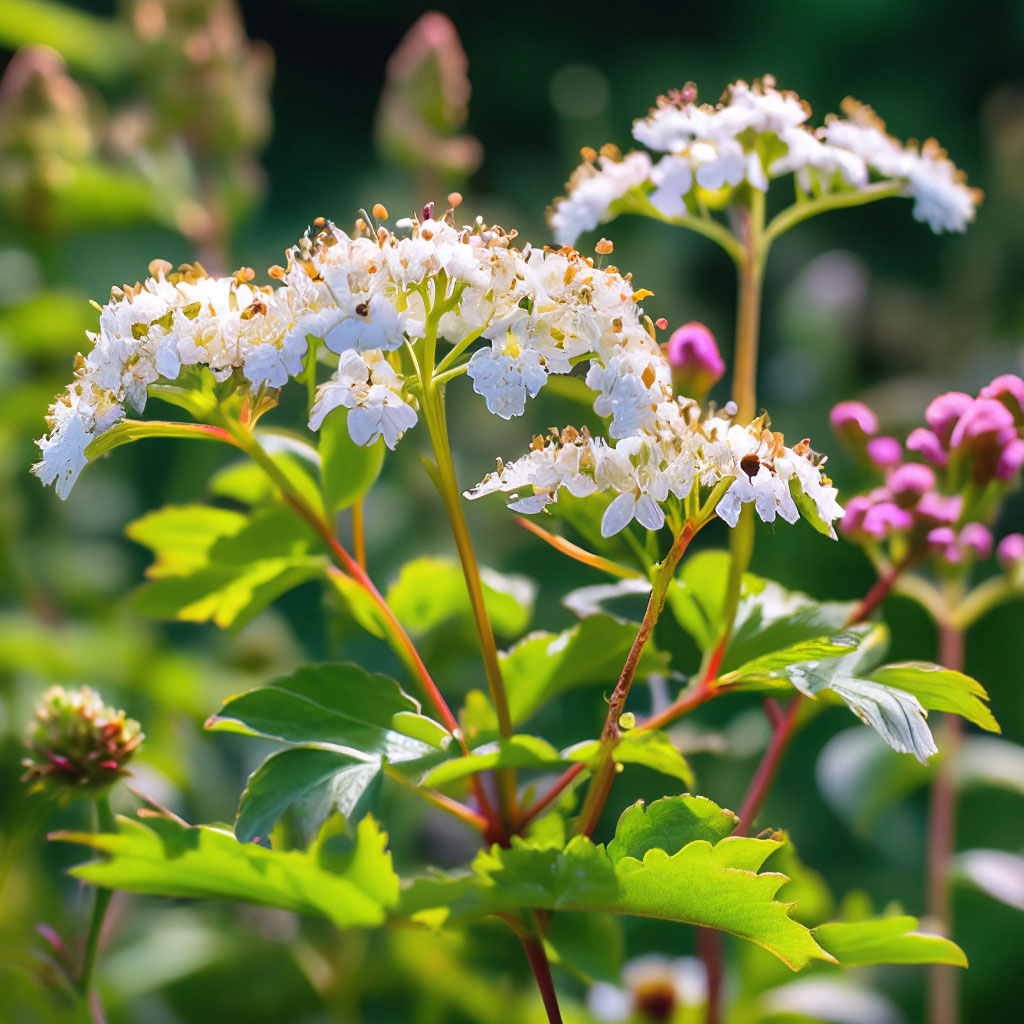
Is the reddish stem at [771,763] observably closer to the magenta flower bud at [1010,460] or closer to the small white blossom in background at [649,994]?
the magenta flower bud at [1010,460]

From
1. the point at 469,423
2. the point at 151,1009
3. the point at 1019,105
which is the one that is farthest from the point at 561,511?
the point at 1019,105

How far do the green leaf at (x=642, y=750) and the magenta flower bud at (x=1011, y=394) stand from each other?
30cm

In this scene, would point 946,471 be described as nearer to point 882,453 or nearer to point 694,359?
point 882,453

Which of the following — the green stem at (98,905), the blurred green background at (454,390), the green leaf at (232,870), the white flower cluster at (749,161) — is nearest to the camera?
the green leaf at (232,870)

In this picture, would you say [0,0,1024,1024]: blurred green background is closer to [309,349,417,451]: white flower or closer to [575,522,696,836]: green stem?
[575,522,696,836]: green stem

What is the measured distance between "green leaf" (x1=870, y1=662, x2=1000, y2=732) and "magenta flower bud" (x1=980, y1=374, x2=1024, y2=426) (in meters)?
0.19

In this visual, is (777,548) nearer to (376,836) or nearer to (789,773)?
(789,773)

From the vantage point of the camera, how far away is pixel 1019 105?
173 centimetres

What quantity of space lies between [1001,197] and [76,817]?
177 centimetres

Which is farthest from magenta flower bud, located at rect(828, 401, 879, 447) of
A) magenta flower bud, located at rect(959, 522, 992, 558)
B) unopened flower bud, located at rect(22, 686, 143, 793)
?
unopened flower bud, located at rect(22, 686, 143, 793)

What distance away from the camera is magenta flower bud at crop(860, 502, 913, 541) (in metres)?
0.63

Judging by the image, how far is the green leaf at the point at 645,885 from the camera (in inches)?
17.6

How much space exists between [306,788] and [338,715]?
0.06 metres

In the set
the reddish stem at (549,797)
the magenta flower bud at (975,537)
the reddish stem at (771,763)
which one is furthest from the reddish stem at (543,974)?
the magenta flower bud at (975,537)
